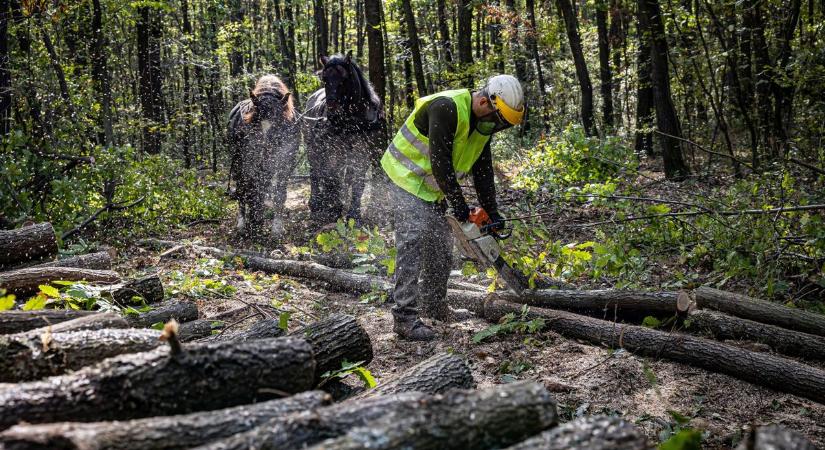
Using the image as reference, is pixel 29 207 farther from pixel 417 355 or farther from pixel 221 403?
pixel 221 403

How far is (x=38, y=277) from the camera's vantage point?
4.84 m

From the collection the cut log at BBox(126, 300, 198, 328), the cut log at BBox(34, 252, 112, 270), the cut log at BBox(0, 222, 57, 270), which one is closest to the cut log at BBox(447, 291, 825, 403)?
the cut log at BBox(126, 300, 198, 328)

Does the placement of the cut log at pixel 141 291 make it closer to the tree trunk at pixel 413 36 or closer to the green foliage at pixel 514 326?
the green foliage at pixel 514 326

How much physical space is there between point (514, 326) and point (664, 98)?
7466mm

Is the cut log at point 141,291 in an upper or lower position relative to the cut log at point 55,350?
lower

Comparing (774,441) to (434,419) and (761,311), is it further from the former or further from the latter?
(761,311)

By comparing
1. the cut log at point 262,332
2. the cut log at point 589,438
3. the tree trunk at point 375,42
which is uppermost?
the tree trunk at point 375,42

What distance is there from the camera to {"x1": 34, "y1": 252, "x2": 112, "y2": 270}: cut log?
18.3 feet

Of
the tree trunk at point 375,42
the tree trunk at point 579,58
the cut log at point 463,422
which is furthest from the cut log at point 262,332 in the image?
the tree trunk at point 579,58

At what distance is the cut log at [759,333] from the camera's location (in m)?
4.23

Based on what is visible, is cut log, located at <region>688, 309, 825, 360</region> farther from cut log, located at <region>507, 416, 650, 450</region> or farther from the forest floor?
A: cut log, located at <region>507, 416, 650, 450</region>

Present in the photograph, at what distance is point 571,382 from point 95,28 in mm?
11495

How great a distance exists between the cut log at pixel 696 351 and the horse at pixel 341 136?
14.2ft

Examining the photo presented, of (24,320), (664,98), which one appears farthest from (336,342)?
(664,98)
